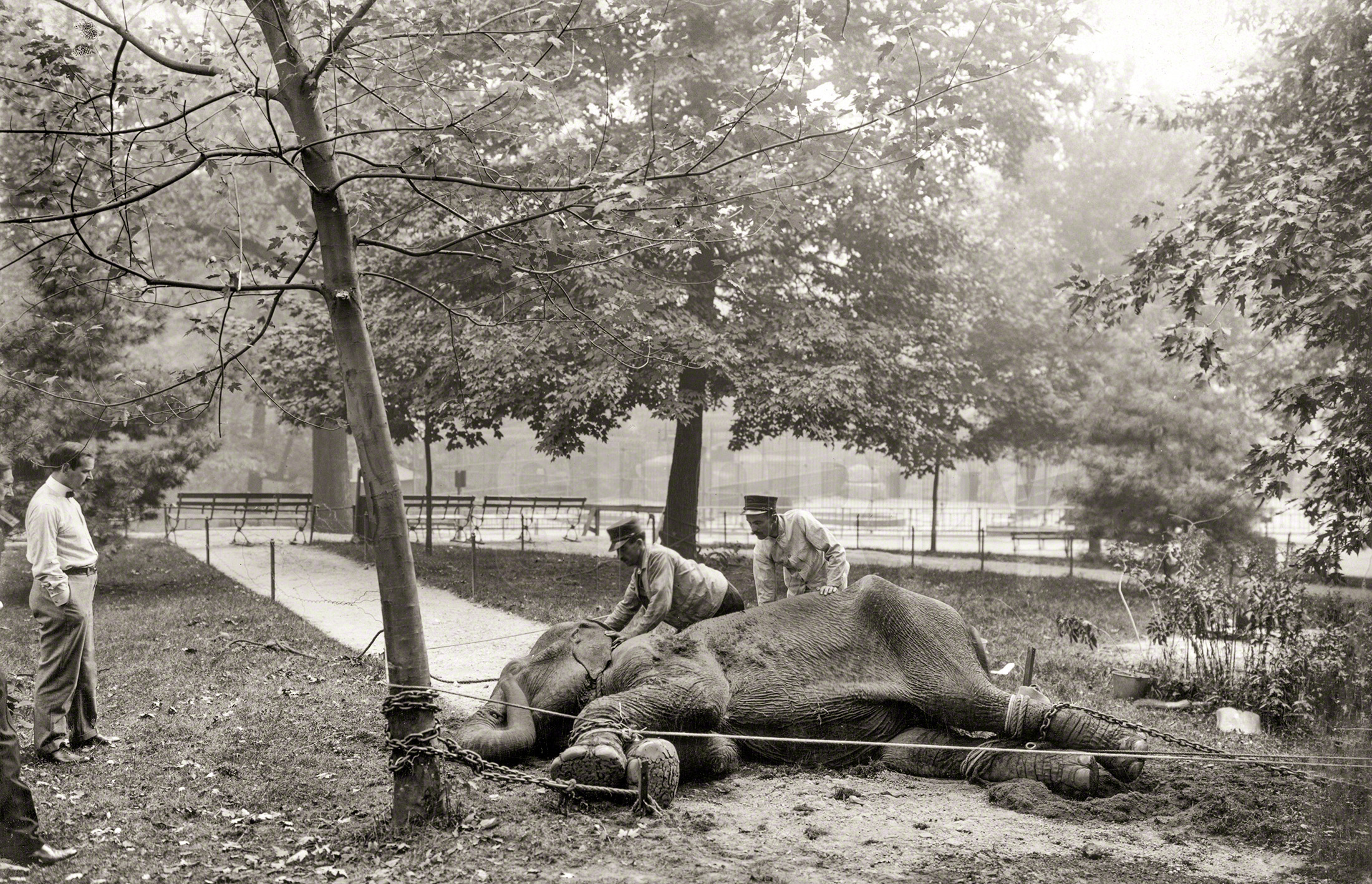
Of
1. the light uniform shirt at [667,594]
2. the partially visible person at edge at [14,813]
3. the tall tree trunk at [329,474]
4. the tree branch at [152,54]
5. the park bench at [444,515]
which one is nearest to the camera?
the partially visible person at edge at [14,813]

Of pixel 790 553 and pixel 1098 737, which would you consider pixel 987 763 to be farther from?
pixel 790 553

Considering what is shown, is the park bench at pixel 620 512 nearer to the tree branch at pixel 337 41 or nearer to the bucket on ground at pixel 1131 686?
the bucket on ground at pixel 1131 686

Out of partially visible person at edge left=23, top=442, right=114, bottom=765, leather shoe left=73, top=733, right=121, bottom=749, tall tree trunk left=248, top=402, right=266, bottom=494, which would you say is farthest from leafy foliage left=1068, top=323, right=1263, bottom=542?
tall tree trunk left=248, top=402, right=266, bottom=494

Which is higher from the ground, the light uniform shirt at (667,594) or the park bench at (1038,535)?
the light uniform shirt at (667,594)

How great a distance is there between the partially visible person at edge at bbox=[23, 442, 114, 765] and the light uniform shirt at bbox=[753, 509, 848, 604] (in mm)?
4695

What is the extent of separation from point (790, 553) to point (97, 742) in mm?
5084

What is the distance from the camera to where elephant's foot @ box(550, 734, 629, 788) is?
5480mm

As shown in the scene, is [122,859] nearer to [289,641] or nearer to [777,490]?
[289,641]

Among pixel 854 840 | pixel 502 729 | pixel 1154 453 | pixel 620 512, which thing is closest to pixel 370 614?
pixel 502 729

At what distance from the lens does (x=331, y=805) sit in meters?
5.86

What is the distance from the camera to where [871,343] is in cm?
1590

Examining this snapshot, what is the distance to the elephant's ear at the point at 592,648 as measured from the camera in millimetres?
6727

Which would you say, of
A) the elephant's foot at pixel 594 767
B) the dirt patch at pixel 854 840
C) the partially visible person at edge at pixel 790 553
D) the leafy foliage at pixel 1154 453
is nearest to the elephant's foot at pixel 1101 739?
the dirt patch at pixel 854 840

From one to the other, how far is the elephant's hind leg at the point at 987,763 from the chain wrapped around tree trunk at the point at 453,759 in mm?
1713
